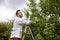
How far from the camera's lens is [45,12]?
11.2 metres

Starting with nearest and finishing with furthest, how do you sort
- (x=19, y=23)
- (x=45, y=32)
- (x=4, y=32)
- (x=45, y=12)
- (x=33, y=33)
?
(x=19, y=23)
(x=45, y=32)
(x=45, y=12)
(x=33, y=33)
(x=4, y=32)

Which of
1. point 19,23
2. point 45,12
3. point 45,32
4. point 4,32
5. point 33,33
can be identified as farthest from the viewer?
point 4,32

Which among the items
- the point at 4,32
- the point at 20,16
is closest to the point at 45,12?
the point at 20,16

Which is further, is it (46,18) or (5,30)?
(5,30)

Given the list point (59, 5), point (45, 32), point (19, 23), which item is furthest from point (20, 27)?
point (59, 5)

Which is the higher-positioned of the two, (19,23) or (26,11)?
(26,11)

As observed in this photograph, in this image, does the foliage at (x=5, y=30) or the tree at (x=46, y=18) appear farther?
the foliage at (x=5, y=30)

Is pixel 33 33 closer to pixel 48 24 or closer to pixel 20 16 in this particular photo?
pixel 48 24

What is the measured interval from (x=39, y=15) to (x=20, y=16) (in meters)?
2.10

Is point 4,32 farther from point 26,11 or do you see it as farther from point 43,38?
point 43,38

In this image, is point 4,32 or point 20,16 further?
point 4,32

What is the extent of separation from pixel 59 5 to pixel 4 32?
6.42m

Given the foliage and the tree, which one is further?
the foliage

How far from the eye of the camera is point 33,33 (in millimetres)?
12375
